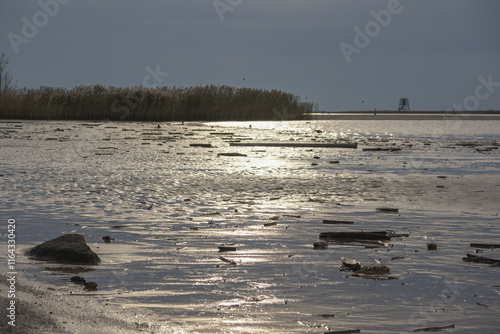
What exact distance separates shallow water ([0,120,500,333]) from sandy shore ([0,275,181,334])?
20cm

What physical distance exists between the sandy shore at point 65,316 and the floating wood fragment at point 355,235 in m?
3.25

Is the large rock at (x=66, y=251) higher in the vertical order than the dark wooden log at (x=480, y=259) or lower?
lower

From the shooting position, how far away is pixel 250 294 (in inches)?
204

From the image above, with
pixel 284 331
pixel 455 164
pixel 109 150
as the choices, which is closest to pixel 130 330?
pixel 284 331

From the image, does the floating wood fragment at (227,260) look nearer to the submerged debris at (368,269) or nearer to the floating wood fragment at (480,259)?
the submerged debris at (368,269)

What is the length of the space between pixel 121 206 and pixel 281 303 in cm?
550

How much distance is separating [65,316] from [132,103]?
1665 inches

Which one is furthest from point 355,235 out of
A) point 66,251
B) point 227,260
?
point 66,251

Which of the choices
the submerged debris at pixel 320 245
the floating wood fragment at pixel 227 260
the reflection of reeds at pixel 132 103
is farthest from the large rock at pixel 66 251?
the reflection of reeds at pixel 132 103

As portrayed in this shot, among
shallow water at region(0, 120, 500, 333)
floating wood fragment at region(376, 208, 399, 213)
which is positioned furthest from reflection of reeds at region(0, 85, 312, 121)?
floating wood fragment at region(376, 208, 399, 213)

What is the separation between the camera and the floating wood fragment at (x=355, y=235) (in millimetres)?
7449

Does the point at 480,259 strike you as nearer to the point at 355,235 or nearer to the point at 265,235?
the point at 355,235

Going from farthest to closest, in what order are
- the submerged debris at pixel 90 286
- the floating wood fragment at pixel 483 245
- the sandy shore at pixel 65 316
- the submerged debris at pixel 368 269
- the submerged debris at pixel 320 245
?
the floating wood fragment at pixel 483 245 → the submerged debris at pixel 320 245 → the submerged debris at pixel 368 269 → the submerged debris at pixel 90 286 → the sandy shore at pixel 65 316

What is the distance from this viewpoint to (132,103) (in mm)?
45812
